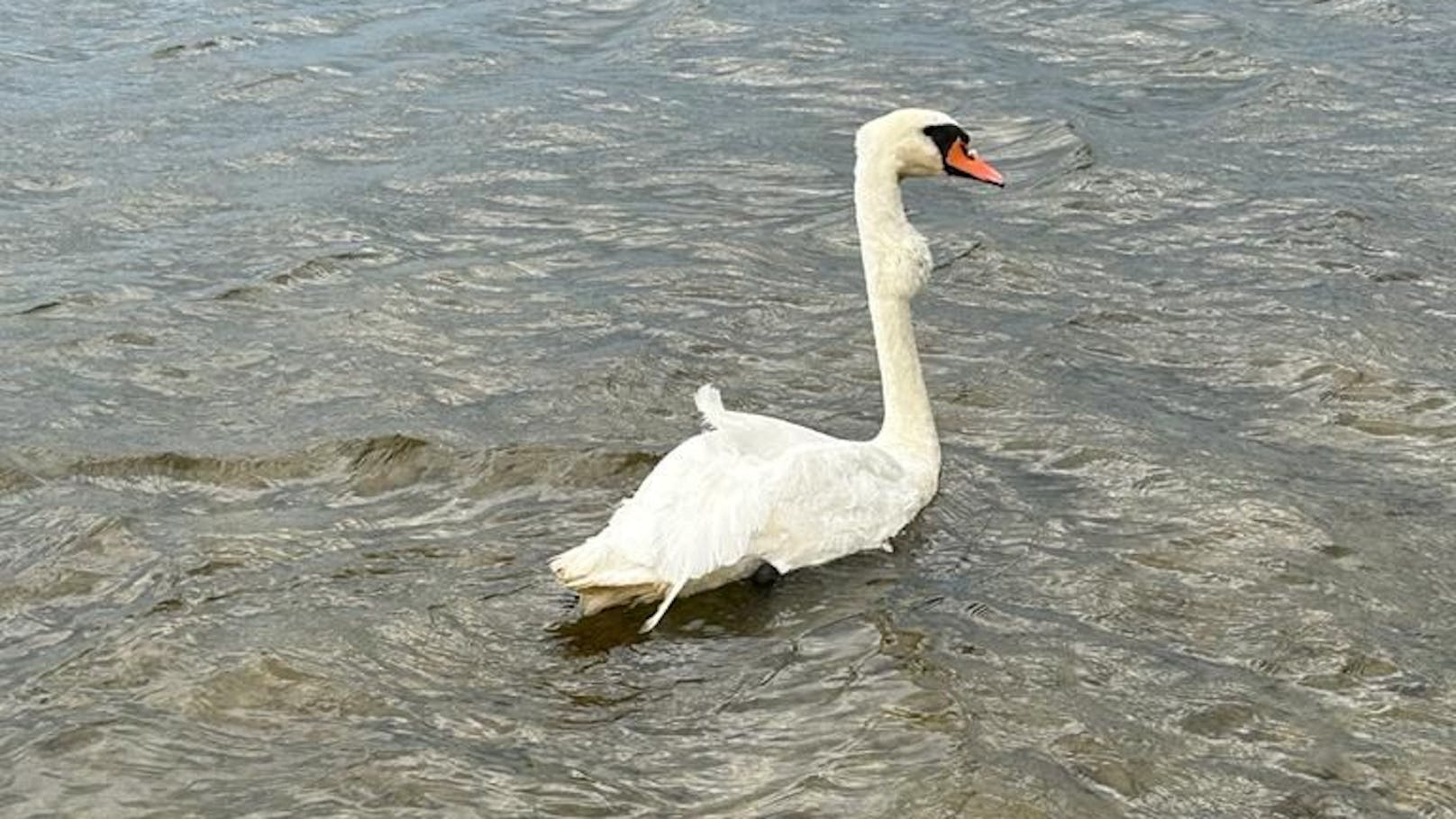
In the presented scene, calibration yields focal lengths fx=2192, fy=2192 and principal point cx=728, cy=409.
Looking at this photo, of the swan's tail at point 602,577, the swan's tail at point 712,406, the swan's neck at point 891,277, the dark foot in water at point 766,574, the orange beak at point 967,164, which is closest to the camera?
the swan's tail at point 602,577

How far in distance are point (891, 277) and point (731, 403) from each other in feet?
3.66

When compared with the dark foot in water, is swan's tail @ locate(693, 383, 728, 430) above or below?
above

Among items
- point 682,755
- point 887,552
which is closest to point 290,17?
point 887,552

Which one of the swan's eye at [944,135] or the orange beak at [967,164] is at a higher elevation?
the swan's eye at [944,135]

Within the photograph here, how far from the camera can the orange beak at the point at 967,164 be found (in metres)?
7.68

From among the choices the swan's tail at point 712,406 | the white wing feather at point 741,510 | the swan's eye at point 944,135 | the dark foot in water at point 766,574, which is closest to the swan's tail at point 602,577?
the white wing feather at point 741,510

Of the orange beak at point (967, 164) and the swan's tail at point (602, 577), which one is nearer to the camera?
the swan's tail at point (602, 577)

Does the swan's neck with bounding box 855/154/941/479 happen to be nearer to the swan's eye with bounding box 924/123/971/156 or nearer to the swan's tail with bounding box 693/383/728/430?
the swan's eye with bounding box 924/123/971/156

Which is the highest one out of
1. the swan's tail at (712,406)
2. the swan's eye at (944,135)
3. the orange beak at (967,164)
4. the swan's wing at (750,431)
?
the swan's eye at (944,135)

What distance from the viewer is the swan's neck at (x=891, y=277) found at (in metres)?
7.56

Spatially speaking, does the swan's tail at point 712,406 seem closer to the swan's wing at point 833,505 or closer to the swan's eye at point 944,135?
the swan's wing at point 833,505

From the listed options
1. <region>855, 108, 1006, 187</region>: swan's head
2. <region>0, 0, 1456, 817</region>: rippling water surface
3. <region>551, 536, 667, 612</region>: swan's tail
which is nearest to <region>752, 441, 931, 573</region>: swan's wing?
<region>0, 0, 1456, 817</region>: rippling water surface

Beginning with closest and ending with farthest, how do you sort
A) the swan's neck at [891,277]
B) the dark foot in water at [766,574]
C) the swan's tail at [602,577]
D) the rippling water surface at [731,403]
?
the rippling water surface at [731,403] < the swan's tail at [602,577] < the dark foot in water at [766,574] < the swan's neck at [891,277]

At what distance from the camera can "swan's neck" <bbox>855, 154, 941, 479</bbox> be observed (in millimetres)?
7559
